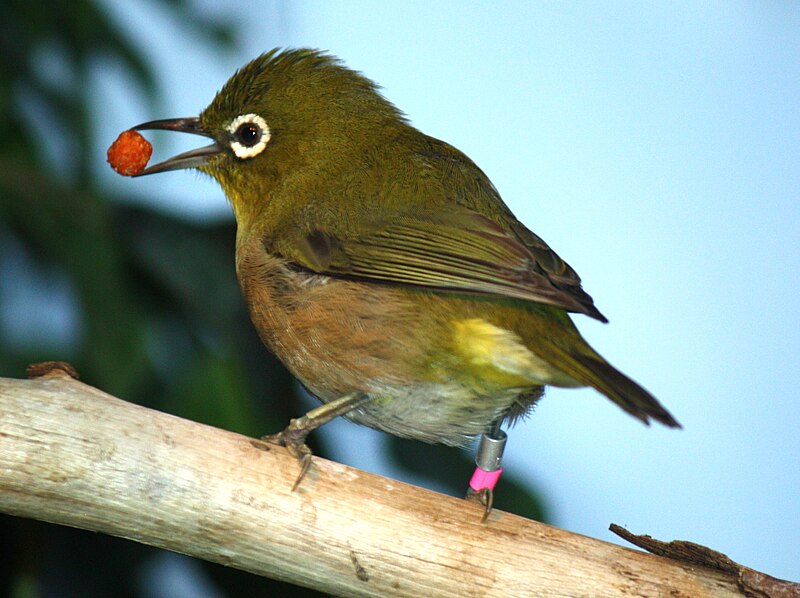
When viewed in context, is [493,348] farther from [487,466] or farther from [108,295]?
[108,295]

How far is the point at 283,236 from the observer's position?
2971 mm

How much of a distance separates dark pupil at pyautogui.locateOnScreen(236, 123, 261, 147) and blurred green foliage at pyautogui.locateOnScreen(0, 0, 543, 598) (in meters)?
0.47

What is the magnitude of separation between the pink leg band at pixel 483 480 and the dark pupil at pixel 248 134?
4.30 feet

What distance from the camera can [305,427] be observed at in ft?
8.63

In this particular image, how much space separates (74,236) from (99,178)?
63cm

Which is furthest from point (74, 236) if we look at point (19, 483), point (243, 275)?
point (19, 483)

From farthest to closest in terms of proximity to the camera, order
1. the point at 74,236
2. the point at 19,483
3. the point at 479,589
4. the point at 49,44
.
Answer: the point at 49,44 → the point at 74,236 → the point at 479,589 → the point at 19,483

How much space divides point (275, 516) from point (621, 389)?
2.86ft

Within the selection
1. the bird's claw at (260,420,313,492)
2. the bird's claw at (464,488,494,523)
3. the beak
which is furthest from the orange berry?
the bird's claw at (464,488,494,523)

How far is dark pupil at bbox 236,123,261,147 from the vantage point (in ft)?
10.7

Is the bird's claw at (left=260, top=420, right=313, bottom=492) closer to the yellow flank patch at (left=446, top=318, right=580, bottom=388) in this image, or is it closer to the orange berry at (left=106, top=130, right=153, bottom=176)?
the yellow flank patch at (left=446, top=318, right=580, bottom=388)

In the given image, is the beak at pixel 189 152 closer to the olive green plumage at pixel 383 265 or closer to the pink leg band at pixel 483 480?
the olive green plumage at pixel 383 265

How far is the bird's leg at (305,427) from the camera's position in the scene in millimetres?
2486

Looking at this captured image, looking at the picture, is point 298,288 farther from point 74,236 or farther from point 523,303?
point 74,236
